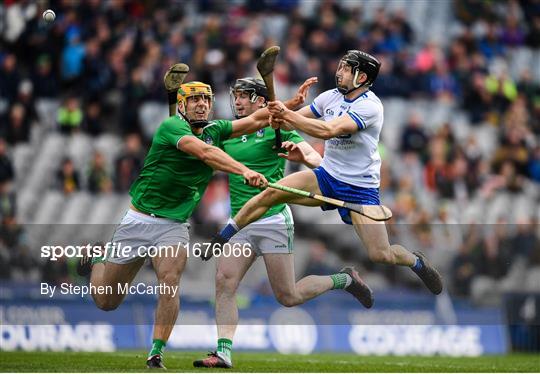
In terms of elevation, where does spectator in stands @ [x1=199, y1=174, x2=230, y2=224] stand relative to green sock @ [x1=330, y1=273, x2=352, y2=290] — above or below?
above

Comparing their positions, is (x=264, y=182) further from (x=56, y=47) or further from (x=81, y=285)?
(x=56, y=47)

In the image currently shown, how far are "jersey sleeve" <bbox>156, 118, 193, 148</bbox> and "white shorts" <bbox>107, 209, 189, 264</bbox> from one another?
0.83 meters

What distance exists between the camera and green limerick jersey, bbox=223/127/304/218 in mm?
15484

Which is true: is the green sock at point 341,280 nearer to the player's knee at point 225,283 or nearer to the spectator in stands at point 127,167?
the player's knee at point 225,283

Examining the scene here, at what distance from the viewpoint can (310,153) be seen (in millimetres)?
15367

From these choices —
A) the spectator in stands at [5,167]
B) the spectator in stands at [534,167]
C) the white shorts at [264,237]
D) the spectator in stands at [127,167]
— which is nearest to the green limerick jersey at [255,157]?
the white shorts at [264,237]

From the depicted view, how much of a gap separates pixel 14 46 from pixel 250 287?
6796 millimetres

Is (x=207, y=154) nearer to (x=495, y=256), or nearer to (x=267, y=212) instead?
(x=267, y=212)

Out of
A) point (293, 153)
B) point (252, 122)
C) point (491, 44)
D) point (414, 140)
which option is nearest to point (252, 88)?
point (252, 122)

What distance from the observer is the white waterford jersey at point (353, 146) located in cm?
1493

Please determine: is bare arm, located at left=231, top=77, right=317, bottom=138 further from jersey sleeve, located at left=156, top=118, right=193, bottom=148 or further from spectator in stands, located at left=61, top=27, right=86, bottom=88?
spectator in stands, located at left=61, top=27, right=86, bottom=88

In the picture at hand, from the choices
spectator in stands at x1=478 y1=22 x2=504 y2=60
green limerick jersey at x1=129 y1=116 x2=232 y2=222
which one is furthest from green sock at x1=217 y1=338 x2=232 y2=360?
spectator in stands at x1=478 y1=22 x2=504 y2=60

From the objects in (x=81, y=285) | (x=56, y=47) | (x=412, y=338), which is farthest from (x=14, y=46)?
(x=412, y=338)

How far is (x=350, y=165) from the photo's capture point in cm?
1512
